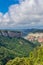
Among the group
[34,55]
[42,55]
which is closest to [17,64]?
[42,55]

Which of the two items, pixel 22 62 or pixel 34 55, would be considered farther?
pixel 34 55

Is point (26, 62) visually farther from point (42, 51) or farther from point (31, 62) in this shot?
point (42, 51)

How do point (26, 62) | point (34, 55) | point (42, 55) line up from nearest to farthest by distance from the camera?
point (26, 62)
point (42, 55)
point (34, 55)

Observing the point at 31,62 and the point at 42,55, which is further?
the point at 42,55

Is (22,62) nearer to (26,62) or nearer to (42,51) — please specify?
(26,62)

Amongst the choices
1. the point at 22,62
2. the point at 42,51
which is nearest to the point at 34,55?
the point at 42,51

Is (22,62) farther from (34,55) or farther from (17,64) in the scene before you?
(34,55)

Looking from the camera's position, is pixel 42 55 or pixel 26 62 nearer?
pixel 26 62

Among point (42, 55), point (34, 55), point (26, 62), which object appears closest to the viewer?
point (26, 62)
